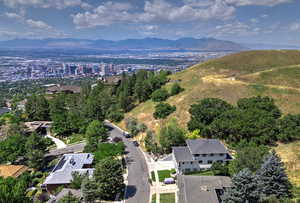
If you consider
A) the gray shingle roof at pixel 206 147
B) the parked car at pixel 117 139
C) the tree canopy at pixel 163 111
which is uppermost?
the tree canopy at pixel 163 111

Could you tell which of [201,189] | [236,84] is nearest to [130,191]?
[201,189]

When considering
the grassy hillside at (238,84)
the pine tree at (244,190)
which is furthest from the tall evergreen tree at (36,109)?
the pine tree at (244,190)

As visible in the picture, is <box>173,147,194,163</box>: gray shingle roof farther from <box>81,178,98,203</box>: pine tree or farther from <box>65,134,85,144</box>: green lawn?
<box>65,134,85,144</box>: green lawn

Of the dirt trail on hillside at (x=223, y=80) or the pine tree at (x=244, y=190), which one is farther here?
the dirt trail on hillside at (x=223, y=80)

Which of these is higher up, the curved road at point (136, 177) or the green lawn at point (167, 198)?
the green lawn at point (167, 198)

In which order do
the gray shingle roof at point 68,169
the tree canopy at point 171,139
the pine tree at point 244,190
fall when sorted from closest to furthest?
the pine tree at point 244,190
the gray shingle roof at point 68,169
the tree canopy at point 171,139

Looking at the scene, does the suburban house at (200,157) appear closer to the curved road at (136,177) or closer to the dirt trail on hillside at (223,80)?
the curved road at (136,177)
